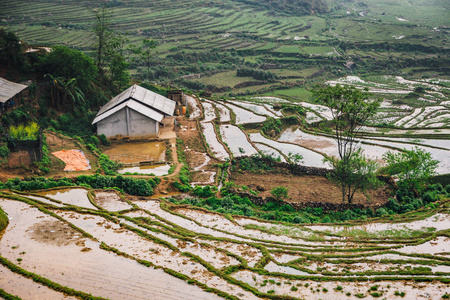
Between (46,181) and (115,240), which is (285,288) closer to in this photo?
(115,240)

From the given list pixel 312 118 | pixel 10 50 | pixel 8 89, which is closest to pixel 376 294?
pixel 8 89


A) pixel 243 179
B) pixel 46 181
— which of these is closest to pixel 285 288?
pixel 243 179

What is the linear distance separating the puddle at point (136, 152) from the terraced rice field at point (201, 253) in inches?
248

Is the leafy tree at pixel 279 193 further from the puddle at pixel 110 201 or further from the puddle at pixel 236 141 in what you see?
the puddle at pixel 110 201

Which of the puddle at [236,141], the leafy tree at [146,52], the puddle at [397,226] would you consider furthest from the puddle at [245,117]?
the puddle at [397,226]

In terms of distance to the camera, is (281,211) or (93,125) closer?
(281,211)

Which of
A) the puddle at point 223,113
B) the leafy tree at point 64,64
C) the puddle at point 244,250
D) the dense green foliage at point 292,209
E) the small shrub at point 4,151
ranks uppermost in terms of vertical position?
the leafy tree at point 64,64

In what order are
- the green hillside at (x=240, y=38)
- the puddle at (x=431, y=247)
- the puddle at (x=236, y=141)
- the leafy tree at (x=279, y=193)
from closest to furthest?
the puddle at (x=431, y=247) < the leafy tree at (x=279, y=193) < the puddle at (x=236, y=141) < the green hillside at (x=240, y=38)

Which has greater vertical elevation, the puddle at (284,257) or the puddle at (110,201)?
the puddle at (110,201)

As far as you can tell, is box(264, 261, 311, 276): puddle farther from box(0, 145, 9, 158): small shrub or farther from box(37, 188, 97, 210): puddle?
box(0, 145, 9, 158): small shrub

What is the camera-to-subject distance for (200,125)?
116 ft

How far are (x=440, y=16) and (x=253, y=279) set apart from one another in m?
113

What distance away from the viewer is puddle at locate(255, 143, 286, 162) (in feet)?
92.5

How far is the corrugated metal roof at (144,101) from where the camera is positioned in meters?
32.2
